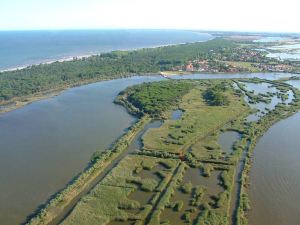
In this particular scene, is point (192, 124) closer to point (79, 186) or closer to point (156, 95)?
point (156, 95)

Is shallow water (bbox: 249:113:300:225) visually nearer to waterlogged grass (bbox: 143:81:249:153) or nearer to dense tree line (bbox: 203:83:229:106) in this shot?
waterlogged grass (bbox: 143:81:249:153)

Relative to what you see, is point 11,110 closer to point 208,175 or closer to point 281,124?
point 208,175

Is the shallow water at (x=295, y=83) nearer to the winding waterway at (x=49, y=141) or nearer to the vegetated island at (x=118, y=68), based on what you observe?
the vegetated island at (x=118, y=68)

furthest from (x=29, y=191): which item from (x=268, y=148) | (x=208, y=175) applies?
(x=268, y=148)

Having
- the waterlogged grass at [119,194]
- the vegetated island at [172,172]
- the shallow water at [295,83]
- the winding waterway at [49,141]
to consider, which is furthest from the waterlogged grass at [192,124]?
the shallow water at [295,83]

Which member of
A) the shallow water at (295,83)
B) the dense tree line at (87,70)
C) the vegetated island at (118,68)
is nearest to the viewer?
the vegetated island at (118,68)

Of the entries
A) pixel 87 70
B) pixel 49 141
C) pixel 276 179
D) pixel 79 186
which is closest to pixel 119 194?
pixel 79 186

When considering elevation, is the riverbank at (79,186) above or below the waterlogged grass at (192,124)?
below
